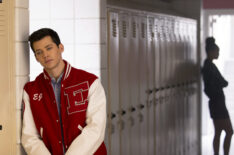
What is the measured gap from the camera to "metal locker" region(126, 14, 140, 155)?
4.46 m

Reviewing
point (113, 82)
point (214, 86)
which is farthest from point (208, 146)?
point (113, 82)

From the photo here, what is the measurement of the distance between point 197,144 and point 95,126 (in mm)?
4948

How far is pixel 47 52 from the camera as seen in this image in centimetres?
271

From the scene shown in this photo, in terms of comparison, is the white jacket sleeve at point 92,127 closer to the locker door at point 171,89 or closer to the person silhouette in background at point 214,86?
the locker door at point 171,89

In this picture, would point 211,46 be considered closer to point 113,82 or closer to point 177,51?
point 177,51

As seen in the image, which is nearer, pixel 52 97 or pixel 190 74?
pixel 52 97

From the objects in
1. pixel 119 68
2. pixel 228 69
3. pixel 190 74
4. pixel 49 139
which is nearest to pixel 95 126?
pixel 49 139

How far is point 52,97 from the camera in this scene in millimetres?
2740

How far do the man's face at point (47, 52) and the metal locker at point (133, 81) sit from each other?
5.69ft

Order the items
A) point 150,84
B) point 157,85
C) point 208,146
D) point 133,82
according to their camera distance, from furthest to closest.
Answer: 1. point 208,146
2. point 157,85
3. point 150,84
4. point 133,82

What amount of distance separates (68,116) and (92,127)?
5.7 inches

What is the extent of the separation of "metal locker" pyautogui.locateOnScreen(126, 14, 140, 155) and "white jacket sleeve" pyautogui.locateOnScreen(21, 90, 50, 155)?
173cm

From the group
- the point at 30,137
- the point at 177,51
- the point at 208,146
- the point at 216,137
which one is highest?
the point at 177,51

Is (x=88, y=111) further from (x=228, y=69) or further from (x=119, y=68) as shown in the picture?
(x=228, y=69)
